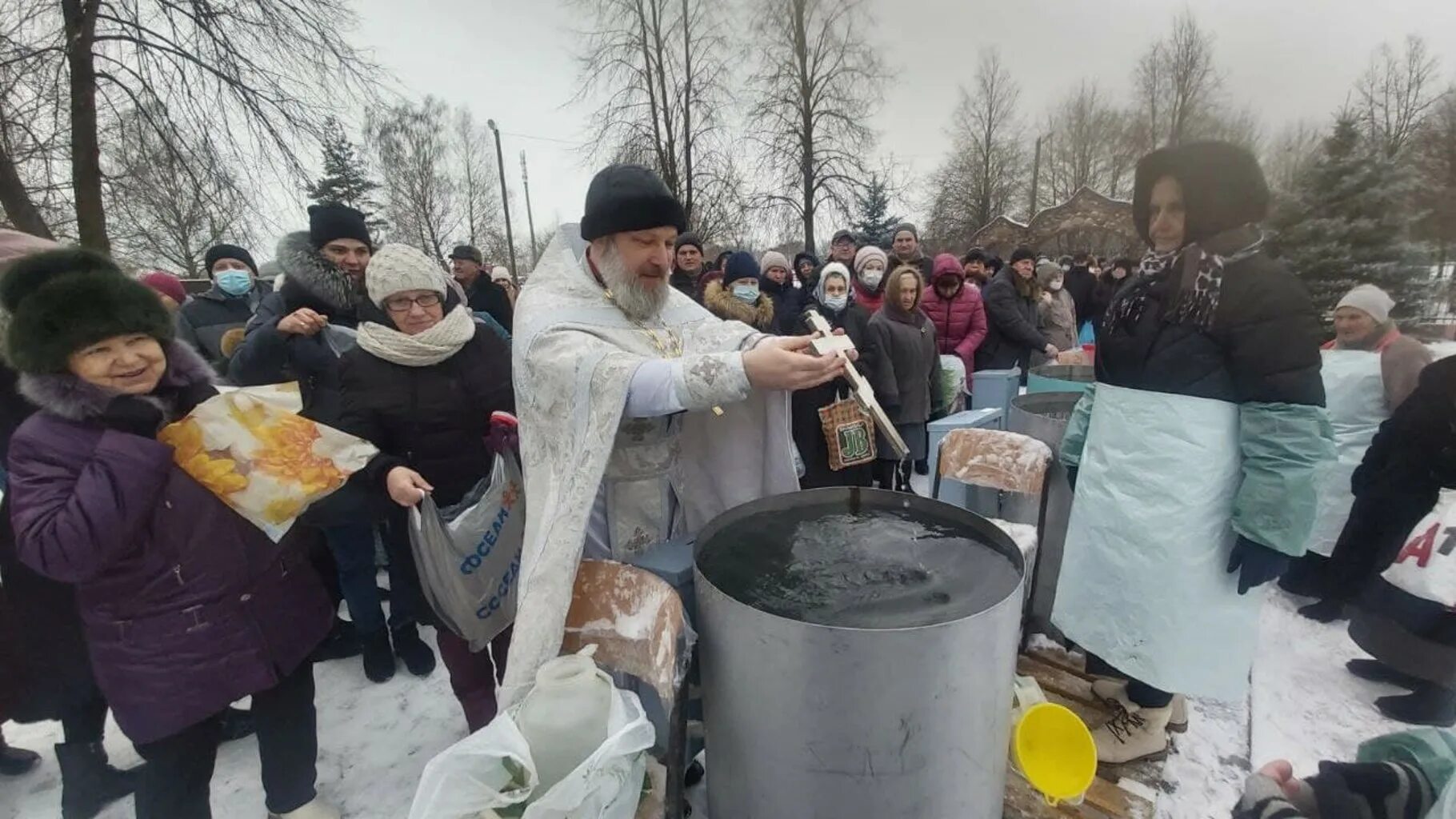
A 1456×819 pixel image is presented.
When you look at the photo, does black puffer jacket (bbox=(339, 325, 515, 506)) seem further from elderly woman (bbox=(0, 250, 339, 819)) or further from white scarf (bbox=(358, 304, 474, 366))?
elderly woman (bbox=(0, 250, 339, 819))

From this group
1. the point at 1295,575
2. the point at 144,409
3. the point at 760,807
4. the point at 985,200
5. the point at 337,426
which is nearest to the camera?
the point at 760,807

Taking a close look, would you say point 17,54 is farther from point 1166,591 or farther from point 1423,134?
point 1423,134

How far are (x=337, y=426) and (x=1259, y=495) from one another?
312 centimetres

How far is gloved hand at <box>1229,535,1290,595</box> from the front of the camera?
1.94m

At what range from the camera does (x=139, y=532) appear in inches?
66.9

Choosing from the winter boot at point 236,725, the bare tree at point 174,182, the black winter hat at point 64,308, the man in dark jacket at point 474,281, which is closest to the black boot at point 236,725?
the winter boot at point 236,725

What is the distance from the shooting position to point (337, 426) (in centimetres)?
245

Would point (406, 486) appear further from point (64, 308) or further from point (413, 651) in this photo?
point (413, 651)

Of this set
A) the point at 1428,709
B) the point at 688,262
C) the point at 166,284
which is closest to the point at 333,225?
the point at 166,284

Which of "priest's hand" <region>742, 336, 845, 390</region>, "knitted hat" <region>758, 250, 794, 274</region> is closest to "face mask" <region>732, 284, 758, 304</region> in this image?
"knitted hat" <region>758, 250, 794, 274</region>

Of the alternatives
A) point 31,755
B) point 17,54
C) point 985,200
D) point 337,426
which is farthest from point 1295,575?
point 985,200

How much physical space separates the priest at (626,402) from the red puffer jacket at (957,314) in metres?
4.45

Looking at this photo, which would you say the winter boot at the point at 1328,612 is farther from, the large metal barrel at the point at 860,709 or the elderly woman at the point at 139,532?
the elderly woman at the point at 139,532

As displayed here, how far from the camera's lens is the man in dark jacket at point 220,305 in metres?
3.76
